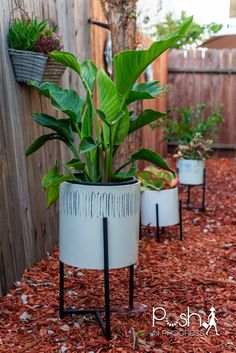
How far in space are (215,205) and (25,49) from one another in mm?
2817

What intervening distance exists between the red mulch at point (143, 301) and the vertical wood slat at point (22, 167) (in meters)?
0.16

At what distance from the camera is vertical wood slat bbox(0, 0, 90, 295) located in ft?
7.34

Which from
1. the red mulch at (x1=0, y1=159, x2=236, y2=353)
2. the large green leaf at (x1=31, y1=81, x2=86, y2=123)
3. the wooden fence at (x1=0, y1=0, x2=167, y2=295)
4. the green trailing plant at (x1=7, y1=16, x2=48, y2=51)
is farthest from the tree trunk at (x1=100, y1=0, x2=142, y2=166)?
the red mulch at (x1=0, y1=159, x2=236, y2=353)

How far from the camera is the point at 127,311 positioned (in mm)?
2100

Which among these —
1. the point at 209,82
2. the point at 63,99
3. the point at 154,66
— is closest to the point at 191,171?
the point at 63,99

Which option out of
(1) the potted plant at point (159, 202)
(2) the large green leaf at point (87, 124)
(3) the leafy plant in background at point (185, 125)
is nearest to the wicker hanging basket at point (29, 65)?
(2) the large green leaf at point (87, 124)

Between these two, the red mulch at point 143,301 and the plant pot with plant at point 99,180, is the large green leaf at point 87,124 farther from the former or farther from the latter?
the red mulch at point 143,301

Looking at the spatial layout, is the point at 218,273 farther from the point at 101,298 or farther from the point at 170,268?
the point at 101,298

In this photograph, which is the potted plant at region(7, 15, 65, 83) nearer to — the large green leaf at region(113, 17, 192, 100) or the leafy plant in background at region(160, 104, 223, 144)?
the large green leaf at region(113, 17, 192, 100)

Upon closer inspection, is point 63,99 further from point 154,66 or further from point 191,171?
point 154,66

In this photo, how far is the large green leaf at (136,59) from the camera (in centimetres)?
155

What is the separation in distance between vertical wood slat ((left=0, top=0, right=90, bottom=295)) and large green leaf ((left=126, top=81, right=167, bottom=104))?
769mm

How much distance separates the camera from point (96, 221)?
1.80 meters

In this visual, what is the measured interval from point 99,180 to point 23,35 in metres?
0.93
